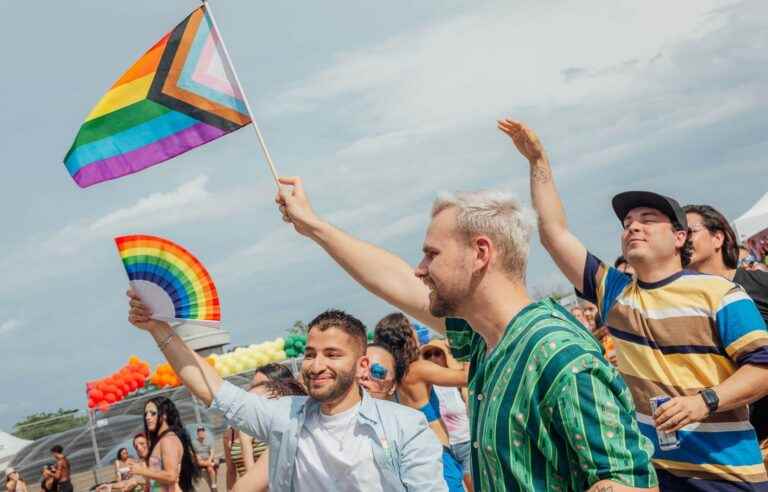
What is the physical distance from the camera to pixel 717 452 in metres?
3.63

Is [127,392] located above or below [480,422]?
above

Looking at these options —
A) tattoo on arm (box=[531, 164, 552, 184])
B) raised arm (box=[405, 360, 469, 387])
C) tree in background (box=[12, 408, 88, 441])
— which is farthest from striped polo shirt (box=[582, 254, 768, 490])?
tree in background (box=[12, 408, 88, 441])

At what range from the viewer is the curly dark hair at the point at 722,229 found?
5113 millimetres

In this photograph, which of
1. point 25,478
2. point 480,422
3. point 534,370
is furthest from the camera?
point 25,478

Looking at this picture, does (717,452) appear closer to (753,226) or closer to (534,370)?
(534,370)

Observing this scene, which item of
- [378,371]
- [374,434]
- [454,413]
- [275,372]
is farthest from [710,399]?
[275,372]

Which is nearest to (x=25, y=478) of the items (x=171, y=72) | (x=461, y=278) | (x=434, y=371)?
(x=434, y=371)

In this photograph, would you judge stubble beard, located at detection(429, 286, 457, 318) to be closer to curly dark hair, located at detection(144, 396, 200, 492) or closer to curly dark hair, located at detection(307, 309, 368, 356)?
curly dark hair, located at detection(307, 309, 368, 356)

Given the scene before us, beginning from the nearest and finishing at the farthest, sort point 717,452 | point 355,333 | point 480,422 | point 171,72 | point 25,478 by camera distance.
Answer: point 480,422 < point 717,452 < point 355,333 < point 171,72 < point 25,478

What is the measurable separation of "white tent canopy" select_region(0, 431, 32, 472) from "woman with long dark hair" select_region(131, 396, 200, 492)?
7733 mm

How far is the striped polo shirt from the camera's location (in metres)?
3.61

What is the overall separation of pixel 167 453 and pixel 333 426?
4.68 metres

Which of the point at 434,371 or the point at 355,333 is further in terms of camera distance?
the point at 434,371

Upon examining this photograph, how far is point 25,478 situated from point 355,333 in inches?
472
